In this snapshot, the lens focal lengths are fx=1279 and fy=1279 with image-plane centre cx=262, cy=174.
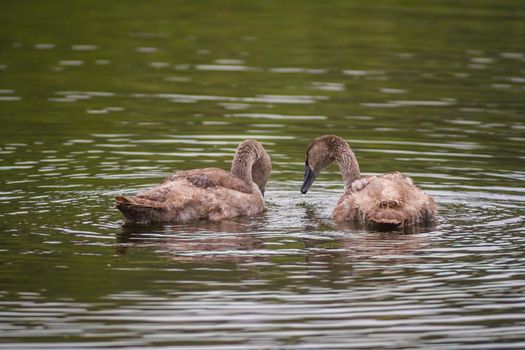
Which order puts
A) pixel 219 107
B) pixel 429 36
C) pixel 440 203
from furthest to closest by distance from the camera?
1. pixel 429 36
2. pixel 219 107
3. pixel 440 203

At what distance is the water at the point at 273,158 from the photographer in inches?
396

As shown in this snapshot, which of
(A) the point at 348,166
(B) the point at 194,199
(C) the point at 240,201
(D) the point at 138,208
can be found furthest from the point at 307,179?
(D) the point at 138,208

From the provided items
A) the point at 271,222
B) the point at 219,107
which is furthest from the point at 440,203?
the point at 219,107

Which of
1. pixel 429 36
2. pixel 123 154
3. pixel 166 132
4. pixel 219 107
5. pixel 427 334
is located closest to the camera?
pixel 427 334

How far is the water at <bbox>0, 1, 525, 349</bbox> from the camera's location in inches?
396

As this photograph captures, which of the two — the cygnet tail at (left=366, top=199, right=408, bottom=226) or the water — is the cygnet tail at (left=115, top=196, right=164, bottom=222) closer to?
the water

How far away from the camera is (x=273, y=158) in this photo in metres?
17.4

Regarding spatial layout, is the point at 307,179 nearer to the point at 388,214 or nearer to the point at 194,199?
the point at 194,199

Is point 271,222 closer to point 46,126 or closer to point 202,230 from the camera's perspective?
point 202,230

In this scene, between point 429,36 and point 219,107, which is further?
point 429,36

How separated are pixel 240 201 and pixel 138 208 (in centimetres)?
146

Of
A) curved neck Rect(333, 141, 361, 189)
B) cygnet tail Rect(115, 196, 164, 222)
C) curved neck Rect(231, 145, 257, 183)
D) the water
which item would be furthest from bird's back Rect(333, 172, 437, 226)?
cygnet tail Rect(115, 196, 164, 222)

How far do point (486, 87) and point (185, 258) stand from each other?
11548mm

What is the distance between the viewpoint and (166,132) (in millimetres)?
18688
